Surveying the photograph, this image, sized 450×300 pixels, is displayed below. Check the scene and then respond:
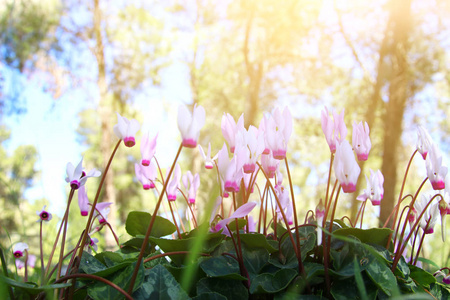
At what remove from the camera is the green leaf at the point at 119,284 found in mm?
924

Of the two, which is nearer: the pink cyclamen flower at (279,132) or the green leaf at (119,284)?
the green leaf at (119,284)

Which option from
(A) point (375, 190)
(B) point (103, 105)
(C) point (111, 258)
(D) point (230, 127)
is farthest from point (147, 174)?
(B) point (103, 105)

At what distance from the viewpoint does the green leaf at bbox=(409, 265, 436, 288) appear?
Result: 3.89 feet

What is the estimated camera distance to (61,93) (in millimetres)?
11203

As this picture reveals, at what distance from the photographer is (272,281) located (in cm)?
100

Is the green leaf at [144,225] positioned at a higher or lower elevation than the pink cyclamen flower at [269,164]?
lower

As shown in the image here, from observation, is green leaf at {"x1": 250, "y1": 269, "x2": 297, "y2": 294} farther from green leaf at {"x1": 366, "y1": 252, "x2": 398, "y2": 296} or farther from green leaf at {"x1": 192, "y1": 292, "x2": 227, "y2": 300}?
green leaf at {"x1": 366, "y1": 252, "x2": 398, "y2": 296}

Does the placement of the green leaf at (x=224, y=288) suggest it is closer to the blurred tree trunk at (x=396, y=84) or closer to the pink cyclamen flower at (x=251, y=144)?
the pink cyclamen flower at (x=251, y=144)

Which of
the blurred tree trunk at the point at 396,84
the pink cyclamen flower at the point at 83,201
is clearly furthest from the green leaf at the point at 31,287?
the blurred tree trunk at the point at 396,84

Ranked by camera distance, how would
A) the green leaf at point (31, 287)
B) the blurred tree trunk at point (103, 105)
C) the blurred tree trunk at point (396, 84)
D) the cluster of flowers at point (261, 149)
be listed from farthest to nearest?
the blurred tree trunk at point (103, 105), the blurred tree trunk at point (396, 84), the cluster of flowers at point (261, 149), the green leaf at point (31, 287)

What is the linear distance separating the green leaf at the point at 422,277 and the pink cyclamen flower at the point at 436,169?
1.04 ft

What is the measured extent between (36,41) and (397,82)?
9946mm

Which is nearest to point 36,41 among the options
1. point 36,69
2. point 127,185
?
point 36,69

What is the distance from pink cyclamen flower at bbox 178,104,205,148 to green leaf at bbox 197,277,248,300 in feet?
1.34
